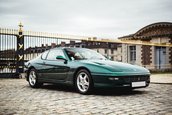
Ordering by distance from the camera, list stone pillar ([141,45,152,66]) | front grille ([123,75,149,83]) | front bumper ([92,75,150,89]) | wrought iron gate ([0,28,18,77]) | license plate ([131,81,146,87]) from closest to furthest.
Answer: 1. front bumper ([92,75,150,89])
2. front grille ([123,75,149,83])
3. license plate ([131,81,146,87])
4. wrought iron gate ([0,28,18,77])
5. stone pillar ([141,45,152,66])

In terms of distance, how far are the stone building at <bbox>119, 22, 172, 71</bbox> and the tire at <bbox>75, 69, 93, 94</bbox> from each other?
16844 millimetres

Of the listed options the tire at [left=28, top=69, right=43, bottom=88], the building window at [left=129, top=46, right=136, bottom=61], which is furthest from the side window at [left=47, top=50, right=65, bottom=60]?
the building window at [left=129, top=46, right=136, bottom=61]

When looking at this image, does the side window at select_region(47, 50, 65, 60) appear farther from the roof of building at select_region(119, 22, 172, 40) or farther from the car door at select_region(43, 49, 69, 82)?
the roof of building at select_region(119, 22, 172, 40)

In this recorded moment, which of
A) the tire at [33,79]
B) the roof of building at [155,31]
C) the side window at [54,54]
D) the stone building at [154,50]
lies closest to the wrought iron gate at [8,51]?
the tire at [33,79]

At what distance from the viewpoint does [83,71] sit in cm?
635

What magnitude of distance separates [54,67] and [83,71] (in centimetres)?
129

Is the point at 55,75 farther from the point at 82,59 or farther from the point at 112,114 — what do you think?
the point at 112,114

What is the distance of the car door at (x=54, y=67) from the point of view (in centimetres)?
698

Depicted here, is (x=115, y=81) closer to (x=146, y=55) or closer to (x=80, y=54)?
(x=80, y=54)

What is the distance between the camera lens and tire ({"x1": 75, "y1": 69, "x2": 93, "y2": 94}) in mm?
6157

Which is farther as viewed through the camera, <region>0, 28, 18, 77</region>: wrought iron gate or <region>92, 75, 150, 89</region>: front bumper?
<region>0, 28, 18, 77</region>: wrought iron gate

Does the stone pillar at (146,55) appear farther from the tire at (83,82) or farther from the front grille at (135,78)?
the tire at (83,82)

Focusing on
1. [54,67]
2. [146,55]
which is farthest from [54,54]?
[146,55]

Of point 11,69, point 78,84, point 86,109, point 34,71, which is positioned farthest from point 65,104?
point 11,69
